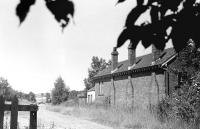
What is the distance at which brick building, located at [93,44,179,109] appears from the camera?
96.6ft

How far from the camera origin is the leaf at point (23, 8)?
1.80 metres

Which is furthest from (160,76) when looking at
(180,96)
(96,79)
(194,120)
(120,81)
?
(96,79)

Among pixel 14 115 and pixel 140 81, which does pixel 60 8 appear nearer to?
pixel 14 115

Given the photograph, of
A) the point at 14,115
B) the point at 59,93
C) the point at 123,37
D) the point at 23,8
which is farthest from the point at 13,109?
the point at 59,93

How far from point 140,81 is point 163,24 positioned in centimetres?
3135

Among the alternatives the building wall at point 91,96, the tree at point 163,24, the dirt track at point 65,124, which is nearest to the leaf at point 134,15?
the tree at point 163,24

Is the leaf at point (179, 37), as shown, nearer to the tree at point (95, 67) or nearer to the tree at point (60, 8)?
the tree at point (60, 8)

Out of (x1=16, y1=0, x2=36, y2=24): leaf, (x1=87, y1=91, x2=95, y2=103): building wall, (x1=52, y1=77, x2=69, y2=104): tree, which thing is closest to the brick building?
(x1=87, y1=91, x2=95, y2=103): building wall

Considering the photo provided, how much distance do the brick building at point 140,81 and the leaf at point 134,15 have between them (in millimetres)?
22299

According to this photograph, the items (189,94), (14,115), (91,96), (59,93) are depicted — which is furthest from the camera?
(59,93)

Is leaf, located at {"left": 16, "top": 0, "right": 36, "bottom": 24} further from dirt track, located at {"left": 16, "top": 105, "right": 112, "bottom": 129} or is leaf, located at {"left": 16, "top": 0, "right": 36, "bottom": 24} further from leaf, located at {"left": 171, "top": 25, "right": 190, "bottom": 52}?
dirt track, located at {"left": 16, "top": 105, "right": 112, "bottom": 129}

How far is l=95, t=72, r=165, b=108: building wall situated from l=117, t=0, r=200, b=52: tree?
2493 cm

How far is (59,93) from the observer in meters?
67.1

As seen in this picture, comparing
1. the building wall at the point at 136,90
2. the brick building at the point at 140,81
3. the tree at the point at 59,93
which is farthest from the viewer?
the tree at the point at 59,93
